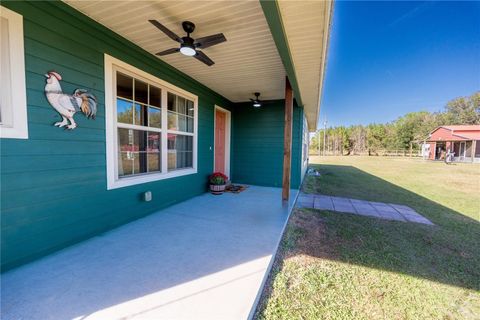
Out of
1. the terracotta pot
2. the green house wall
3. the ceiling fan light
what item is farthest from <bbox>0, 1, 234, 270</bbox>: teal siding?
the terracotta pot

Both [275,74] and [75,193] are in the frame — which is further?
[275,74]

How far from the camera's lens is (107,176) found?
2.58 metres

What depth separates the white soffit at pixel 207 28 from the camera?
2.09m

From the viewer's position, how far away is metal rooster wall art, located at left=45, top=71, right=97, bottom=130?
1993mm

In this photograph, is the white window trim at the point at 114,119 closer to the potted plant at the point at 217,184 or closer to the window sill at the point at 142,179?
the window sill at the point at 142,179

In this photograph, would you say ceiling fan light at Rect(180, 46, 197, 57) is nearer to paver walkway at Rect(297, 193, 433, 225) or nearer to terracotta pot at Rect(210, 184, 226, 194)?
terracotta pot at Rect(210, 184, 226, 194)

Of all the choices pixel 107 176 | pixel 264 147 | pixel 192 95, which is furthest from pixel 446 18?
pixel 107 176

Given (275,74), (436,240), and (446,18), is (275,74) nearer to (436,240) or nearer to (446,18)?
(436,240)

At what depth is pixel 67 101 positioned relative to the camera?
2.13 metres

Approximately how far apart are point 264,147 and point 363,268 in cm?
435

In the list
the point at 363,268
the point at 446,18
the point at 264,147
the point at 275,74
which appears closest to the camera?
the point at 363,268

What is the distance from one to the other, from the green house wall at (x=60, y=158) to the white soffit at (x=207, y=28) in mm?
245

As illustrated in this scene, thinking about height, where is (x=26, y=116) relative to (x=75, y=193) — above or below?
above

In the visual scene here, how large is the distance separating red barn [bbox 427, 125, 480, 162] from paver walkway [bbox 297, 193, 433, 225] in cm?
2267
